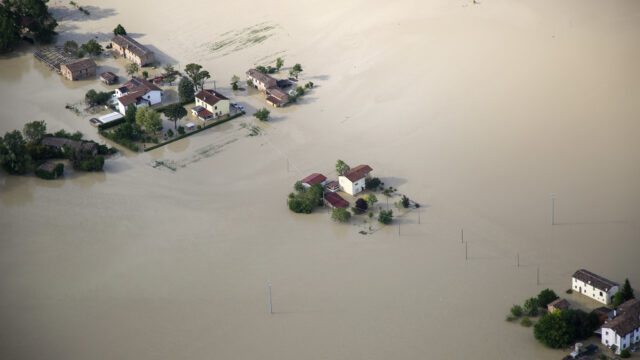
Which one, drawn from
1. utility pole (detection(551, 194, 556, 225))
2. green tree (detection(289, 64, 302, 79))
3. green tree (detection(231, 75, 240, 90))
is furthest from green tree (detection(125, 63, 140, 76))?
utility pole (detection(551, 194, 556, 225))

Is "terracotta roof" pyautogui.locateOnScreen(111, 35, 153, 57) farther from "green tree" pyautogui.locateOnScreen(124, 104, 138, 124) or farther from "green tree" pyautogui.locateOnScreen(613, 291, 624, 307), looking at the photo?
"green tree" pyautogui.locateOnScreen(613, 291, 624, 307)

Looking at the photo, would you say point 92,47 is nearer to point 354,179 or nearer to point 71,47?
point 71,47

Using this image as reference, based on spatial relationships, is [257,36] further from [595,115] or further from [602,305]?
[602,305]

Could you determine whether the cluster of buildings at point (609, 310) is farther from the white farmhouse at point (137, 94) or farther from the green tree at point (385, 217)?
the white farmhouse at point (137, 94)

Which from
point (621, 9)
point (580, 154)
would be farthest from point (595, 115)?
point (621, 9)

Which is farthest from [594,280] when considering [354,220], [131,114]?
[131,114]

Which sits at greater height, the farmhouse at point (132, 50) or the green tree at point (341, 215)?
the farmhouse at point (132, 50)

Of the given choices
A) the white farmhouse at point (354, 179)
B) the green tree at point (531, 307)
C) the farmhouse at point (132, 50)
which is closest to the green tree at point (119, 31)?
the farmhouse at point (132, 50)
